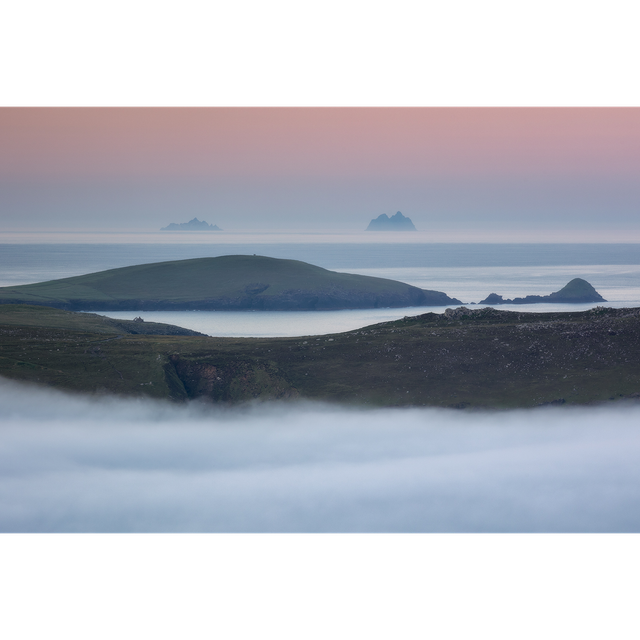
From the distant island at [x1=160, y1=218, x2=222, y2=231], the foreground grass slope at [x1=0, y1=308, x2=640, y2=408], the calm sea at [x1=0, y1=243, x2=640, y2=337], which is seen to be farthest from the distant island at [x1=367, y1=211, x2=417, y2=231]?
the distant island at [x1=160, y1=218, x2=222, y2=231]

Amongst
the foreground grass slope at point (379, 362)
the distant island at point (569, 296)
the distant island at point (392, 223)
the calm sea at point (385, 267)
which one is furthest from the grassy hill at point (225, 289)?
the distant island at point (392, 223)

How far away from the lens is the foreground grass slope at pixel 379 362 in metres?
8.95

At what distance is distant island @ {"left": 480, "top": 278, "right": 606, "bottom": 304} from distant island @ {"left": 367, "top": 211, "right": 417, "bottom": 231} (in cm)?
150

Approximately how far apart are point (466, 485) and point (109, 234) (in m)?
5.94

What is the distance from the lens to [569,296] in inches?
369

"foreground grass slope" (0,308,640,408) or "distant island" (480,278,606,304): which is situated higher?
"distant island" (480,278,606,304)

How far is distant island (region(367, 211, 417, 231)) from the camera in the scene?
969 cm

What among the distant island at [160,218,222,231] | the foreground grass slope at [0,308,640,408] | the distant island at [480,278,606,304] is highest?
the distant island at [160,218,222,231]

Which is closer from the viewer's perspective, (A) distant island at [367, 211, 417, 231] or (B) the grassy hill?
(B) the grassy hill

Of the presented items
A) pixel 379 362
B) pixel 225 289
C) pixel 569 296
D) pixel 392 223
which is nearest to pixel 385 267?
pixel 392 223

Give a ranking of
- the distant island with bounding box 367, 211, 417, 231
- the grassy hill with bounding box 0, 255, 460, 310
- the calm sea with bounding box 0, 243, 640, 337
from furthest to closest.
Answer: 1. the distant island with bounding box 367, 211, 417, 231
2. the grassy hill with bounding box 0, 255, 460, 310
3. the calm sea with bounding box 0, 243, 640, 337

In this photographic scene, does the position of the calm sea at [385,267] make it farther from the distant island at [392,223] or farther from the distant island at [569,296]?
the distant island at [392,223]

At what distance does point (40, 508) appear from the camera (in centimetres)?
859

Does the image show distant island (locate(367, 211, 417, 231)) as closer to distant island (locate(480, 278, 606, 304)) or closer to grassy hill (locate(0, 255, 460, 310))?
grassy hill (locate(0, 255, 460, 310))
